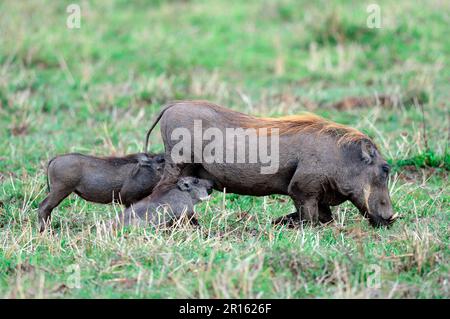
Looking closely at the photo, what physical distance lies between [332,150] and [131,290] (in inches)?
79.7

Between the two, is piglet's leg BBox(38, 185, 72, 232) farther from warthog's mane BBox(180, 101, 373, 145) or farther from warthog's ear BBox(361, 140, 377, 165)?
warthog's ear BBox(361, 140, 377, 165)

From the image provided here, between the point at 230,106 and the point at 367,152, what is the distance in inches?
152

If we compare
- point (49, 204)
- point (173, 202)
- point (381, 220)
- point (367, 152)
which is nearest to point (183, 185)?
point (173, 202)

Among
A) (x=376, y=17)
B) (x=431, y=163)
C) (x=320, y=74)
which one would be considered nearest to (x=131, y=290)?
(x=431, y=163)

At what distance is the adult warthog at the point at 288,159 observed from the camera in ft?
22.1

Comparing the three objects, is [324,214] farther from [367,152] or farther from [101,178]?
[101,178]

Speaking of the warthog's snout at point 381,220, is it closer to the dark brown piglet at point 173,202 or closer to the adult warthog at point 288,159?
the adult warthog at point 288,159

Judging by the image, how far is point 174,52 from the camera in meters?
12.2

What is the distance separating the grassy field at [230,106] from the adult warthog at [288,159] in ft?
0.75

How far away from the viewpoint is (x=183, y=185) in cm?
688

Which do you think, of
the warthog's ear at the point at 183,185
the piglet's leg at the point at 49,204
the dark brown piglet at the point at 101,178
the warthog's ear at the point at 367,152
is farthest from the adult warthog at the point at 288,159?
the piglet's leg at the point at 49,204

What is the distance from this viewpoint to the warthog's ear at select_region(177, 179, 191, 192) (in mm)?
6867

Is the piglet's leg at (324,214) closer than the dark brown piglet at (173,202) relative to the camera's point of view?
No
